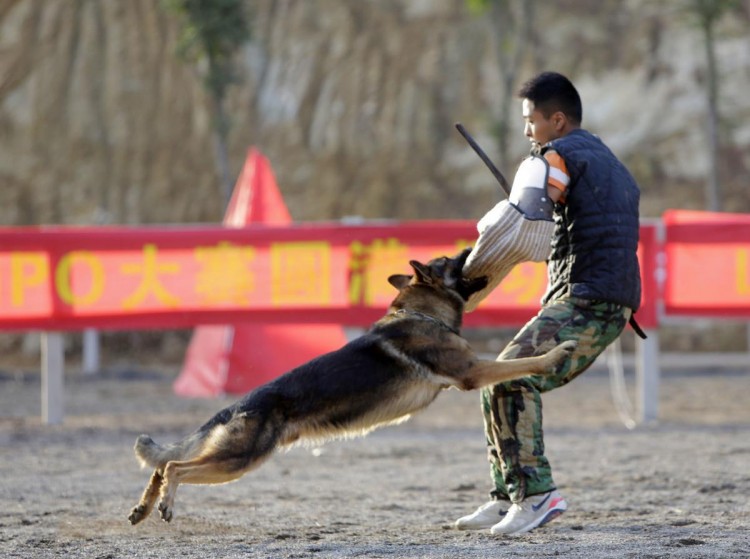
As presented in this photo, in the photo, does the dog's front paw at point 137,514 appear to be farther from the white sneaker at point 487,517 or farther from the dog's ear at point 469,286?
the dog's ear at point 469,286

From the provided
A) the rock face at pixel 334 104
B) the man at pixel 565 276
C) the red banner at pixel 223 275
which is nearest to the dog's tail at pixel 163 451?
the man at pixel 565 276

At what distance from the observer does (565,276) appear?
5.13 meters

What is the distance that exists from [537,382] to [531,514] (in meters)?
0.59

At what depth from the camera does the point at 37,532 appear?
5.41 metres

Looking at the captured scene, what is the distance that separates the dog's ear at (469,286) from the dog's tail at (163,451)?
1348 mm

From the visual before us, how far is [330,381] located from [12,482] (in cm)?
297

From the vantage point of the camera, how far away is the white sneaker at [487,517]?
5254 mm

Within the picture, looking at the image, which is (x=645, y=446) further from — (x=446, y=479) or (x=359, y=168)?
(x=359, y=168)

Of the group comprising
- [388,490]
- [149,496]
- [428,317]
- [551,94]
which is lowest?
[388,490]

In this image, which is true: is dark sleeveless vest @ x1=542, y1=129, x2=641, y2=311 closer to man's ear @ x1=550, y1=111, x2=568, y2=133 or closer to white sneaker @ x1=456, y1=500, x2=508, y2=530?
man's ear @ x1=550, y1=111, x2=568, y2=133

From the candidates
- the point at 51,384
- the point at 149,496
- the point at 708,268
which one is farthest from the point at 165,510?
the point at 708,268

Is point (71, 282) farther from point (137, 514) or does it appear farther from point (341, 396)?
point (341, 396)

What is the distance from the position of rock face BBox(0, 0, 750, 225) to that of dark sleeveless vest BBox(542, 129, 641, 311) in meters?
16.8

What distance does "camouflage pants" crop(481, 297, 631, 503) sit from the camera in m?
5.03
